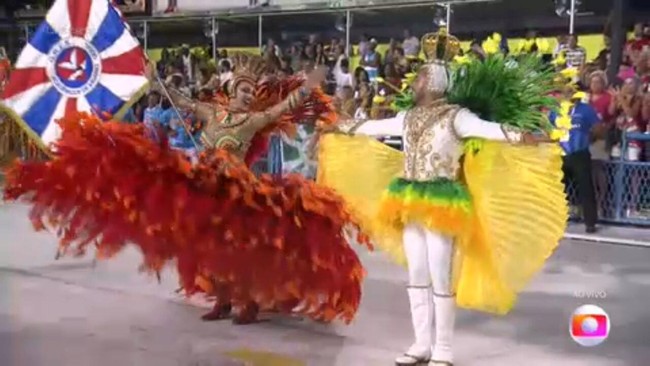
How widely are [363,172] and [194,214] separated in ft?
3.15

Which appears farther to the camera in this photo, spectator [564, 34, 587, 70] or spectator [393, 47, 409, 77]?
spectator [393, 47, 409, 77]

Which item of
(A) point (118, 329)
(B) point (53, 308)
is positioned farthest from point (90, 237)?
(B) point (53, 308)

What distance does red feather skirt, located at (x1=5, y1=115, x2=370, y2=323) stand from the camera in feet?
15.8

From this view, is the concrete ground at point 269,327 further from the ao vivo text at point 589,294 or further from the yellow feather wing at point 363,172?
the yellow feather wing at point 363,172

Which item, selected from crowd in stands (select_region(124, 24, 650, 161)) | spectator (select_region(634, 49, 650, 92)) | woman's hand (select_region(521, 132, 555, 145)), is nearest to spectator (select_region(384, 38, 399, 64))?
crowd in stands (select_region(124, 24, 650, 161))

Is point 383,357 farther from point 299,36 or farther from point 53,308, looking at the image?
point 299,36

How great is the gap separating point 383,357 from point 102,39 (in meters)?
2.25

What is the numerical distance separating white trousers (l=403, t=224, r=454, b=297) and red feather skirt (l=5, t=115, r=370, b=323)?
64 cm

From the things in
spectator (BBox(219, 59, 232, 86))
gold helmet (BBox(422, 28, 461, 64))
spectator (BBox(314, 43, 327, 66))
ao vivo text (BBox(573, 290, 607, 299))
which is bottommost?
ao vivo text (BBox(573, 290, 607, 299))

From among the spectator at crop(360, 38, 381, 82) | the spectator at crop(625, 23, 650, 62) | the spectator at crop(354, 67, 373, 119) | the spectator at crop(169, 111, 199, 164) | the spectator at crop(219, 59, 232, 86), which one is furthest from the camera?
the spectator at crop(360, 38, 381, 82)

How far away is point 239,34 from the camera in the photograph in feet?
47.3

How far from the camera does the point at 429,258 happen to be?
4562 millimetres

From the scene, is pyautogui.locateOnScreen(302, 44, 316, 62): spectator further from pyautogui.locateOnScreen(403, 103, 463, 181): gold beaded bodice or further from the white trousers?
the white trousers

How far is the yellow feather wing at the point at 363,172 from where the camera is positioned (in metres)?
5.04
